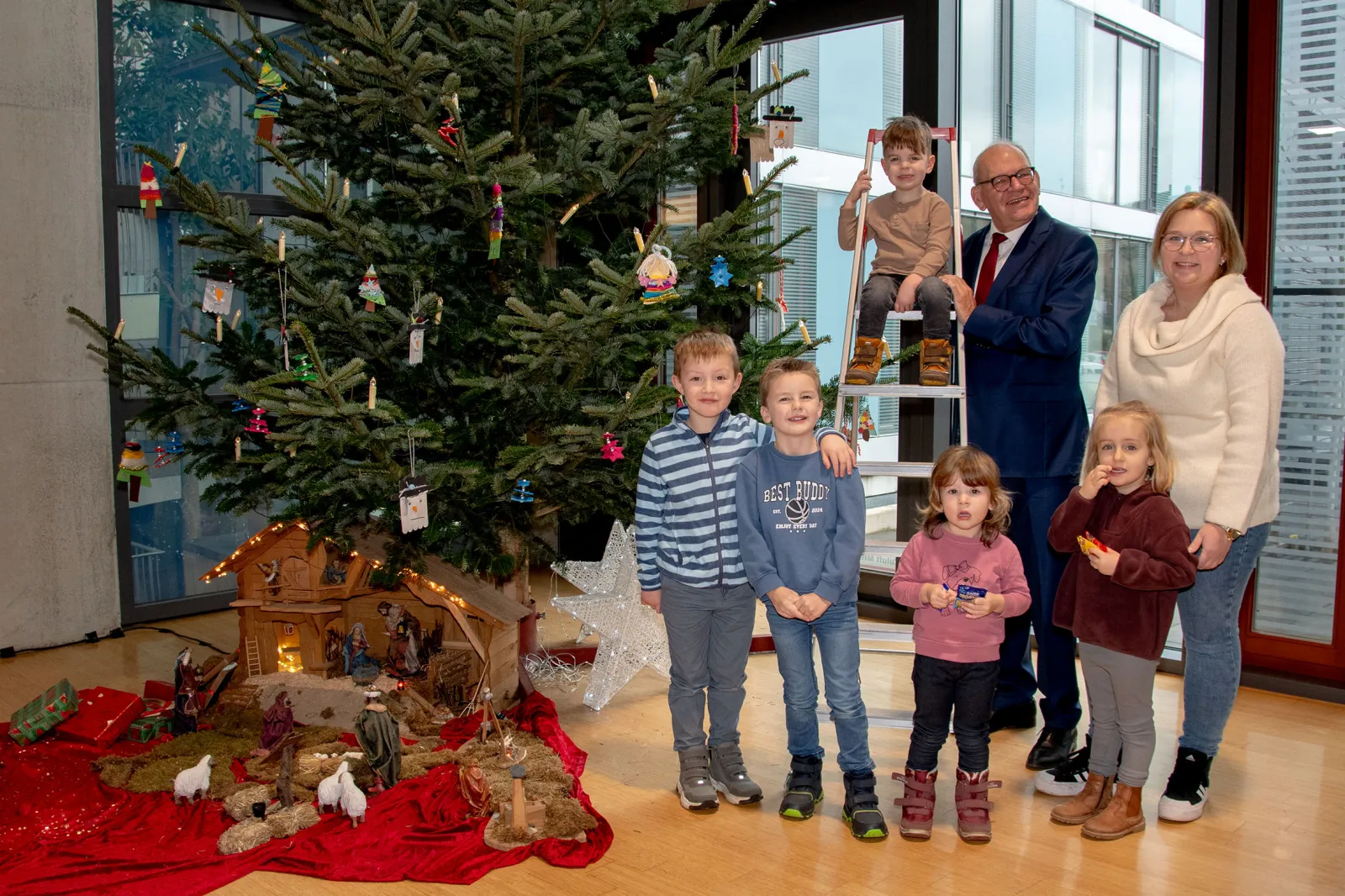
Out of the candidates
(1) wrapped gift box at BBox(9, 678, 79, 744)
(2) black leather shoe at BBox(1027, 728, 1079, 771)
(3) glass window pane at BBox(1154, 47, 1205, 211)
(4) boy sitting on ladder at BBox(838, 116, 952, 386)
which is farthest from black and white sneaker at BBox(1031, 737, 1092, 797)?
(1) wrapped gift box at BBox(9, 678, 79, 744)

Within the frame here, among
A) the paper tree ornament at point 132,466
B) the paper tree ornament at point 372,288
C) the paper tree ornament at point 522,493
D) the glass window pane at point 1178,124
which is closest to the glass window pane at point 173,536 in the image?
the paper tree ornament at point 132,466

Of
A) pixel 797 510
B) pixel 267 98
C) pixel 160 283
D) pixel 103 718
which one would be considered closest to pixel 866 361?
pixel 797 510

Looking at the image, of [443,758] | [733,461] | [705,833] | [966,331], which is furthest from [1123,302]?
[443,758]

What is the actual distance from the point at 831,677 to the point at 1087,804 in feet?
2.41

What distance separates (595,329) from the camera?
10.6ft

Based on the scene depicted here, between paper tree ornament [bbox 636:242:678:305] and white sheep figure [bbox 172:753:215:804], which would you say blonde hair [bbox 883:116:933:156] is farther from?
white sheep figure [bbox 172:753:215:804]

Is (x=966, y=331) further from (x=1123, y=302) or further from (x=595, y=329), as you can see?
(x=1123, y=302)

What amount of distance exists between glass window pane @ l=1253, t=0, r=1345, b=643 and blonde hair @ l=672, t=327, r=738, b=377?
2.24m

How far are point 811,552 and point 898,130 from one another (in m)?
1.31

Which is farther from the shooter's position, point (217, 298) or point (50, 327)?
point (50, 327)

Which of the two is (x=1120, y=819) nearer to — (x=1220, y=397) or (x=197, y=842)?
(x=1220, y=397)

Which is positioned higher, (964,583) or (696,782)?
(964,583)

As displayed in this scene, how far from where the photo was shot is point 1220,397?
2.87 metres

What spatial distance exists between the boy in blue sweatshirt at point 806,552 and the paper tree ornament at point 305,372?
1.20 m
